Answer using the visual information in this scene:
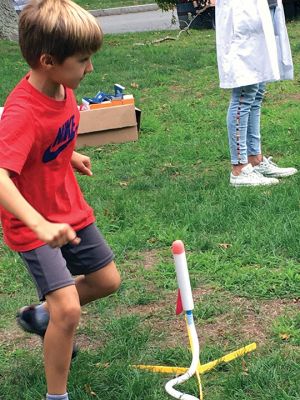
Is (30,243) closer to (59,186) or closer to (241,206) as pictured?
(59,186)

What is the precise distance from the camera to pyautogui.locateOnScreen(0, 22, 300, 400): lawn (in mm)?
2975

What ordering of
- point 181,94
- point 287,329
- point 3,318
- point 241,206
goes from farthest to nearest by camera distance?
point 181,94
point 241,206
point 3,318
point 287,329

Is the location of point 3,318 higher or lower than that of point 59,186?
lower

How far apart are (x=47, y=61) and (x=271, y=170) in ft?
10.4

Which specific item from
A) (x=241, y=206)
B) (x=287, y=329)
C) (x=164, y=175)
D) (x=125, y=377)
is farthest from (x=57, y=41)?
(x=164, y=175)

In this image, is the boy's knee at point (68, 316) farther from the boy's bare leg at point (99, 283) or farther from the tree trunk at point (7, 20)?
the tree trunk at point (7, 20)

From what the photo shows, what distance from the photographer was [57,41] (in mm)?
2441

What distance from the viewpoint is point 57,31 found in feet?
7.97

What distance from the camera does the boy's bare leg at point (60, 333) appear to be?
256 centimetres

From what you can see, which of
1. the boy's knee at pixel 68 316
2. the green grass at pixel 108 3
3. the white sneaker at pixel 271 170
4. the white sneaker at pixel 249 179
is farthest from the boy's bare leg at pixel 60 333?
the green grass at pixel 108 3

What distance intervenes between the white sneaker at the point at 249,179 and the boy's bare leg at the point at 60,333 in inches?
109

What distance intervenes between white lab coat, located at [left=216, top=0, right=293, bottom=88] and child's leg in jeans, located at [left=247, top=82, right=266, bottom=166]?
254mm

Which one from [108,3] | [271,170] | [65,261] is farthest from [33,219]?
[108,3]

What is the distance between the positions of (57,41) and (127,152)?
13.6 ft
